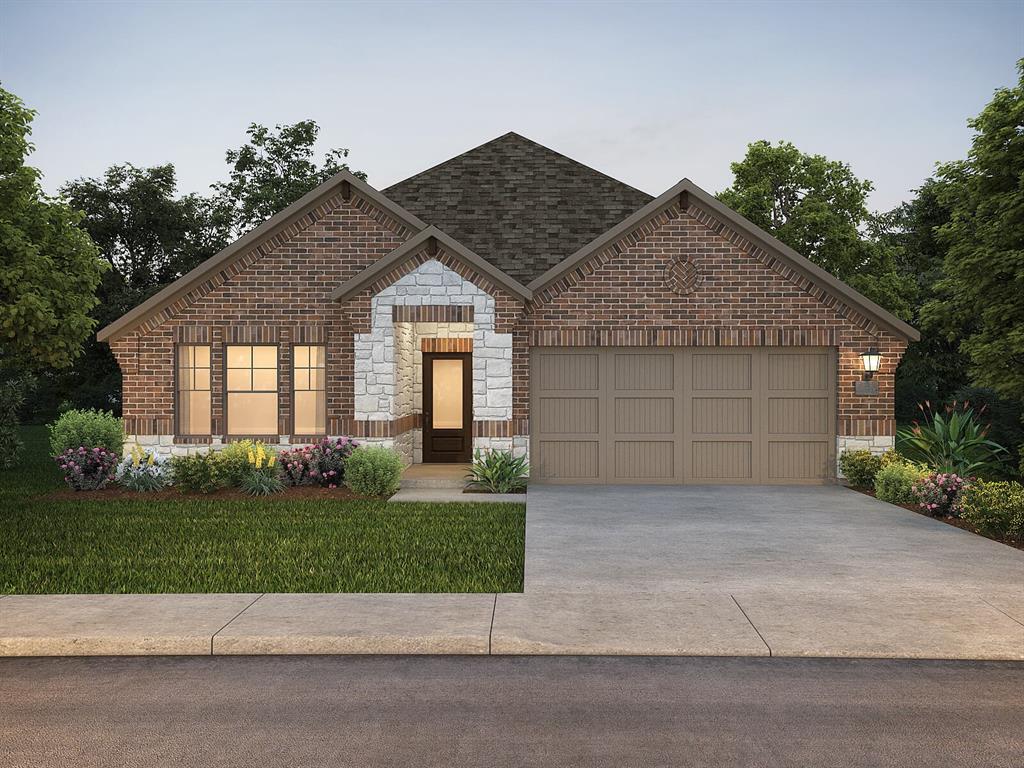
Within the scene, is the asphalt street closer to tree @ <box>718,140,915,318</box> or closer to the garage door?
the garage door

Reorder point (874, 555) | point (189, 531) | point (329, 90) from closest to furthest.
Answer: point (874, 555), point (189, 531), point (329, 90)

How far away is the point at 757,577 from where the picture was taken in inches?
353

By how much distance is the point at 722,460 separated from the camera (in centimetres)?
1736

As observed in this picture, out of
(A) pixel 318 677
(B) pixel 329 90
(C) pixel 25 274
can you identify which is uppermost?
(B) pixel 329 90

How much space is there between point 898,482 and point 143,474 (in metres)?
13.0

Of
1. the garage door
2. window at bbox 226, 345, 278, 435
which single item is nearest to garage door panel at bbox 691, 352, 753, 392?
the garage door

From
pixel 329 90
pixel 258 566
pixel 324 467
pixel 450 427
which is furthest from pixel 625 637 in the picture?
pixel 329 90

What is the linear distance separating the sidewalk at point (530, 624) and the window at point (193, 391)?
32.5 ft

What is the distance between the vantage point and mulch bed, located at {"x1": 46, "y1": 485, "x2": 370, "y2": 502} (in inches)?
595

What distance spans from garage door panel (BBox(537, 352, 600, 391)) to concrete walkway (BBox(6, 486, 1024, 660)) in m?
6.35

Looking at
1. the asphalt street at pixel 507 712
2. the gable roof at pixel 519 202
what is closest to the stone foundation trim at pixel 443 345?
the gable roof at pixel 519 202

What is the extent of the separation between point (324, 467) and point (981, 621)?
11547 mm

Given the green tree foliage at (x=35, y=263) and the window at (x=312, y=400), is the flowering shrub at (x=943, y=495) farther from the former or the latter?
the green tree foliage at (x=35, y=263)

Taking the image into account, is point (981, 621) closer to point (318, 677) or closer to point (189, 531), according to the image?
point (318, 677)
